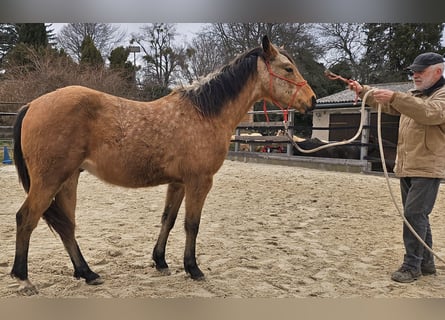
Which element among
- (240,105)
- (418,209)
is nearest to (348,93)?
(418,209)

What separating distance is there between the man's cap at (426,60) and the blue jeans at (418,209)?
2.44 feet

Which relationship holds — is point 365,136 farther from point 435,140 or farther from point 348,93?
point 435,140

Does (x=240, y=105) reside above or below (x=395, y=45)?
below

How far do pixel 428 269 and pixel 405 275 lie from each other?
257 millimetres

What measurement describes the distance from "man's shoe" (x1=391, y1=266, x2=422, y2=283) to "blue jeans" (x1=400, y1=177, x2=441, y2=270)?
0.03m

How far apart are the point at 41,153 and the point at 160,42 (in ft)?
6.99

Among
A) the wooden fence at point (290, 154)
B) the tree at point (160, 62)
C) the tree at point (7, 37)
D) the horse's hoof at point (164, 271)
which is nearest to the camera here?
the horse's hoof at point (164, 271)

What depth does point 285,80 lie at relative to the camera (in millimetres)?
2582

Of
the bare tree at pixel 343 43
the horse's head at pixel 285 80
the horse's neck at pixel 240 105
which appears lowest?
the horse's neck at pixel 240 105

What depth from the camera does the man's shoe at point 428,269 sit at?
269cm

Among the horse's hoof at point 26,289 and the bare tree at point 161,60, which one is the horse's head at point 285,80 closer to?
the bare tree at point 161,60

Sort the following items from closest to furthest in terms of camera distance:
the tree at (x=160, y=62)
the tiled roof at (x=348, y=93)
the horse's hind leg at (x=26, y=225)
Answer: the horse's hind leg at (x=26, y=225), the tree at (x=160, y=62), the tiled roof at (x=348, y=93)

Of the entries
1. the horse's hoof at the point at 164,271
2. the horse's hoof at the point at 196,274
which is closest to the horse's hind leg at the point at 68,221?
the horse's hoof at the point at 164,271

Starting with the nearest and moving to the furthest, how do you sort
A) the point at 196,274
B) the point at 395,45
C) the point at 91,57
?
the point at 196,274 → the point at 91,57 → the point at 395,45
